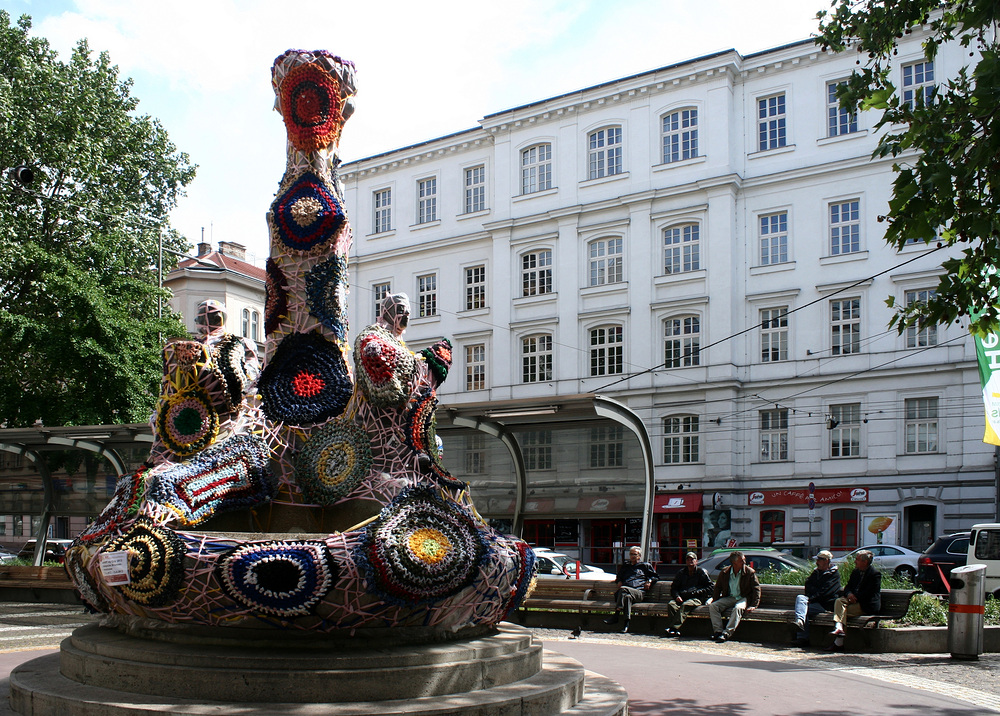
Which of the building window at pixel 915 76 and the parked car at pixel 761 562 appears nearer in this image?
the parked car at pixel 761 562

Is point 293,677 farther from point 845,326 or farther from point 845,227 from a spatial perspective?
point 845,227

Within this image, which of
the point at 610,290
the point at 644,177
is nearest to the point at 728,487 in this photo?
the point at 610,290

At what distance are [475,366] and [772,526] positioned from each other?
542 inches

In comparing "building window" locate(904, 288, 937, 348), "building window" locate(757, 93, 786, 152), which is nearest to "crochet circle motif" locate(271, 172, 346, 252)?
"building window" locate(904, 288, 937, 348)

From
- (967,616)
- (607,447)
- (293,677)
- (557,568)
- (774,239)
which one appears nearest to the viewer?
(293,677)

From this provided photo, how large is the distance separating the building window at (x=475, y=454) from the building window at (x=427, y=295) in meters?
27.3

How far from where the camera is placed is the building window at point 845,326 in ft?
111

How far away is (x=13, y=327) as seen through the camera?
24.2 meters

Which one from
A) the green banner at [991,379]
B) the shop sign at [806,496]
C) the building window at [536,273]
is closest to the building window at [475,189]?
the building window at [536,273]

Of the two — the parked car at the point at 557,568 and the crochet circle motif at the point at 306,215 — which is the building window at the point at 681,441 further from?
the crochet circle motif at the point at 306,215

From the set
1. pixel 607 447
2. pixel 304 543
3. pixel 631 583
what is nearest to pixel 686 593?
pixel 631 583

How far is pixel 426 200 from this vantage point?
44.7 m

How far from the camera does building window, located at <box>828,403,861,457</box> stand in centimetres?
3356

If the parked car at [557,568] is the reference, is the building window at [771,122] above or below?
above
